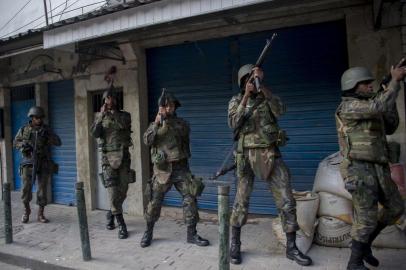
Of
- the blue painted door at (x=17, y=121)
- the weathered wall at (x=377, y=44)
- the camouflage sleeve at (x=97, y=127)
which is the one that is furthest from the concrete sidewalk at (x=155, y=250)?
the blue painted door at (x=17, y=121)

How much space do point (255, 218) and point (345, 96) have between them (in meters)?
2.83

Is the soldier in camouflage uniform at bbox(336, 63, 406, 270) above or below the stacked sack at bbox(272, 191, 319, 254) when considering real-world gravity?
above

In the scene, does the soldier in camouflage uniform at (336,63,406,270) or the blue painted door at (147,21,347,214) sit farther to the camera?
the blue painted door at (147,21,347,214)

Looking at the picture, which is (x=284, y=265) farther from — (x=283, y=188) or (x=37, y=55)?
(x=37, y=55)

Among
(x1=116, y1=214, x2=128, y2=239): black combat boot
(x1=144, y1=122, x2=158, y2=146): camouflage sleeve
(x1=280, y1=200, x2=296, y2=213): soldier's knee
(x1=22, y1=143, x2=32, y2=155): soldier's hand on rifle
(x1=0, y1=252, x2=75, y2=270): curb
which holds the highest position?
(x1=144, y1=122, x2=158, y2=146): camouflage sleeve

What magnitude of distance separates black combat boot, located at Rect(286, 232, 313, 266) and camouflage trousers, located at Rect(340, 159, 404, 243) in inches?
26.8

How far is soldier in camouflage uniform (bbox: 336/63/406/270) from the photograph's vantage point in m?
3.54

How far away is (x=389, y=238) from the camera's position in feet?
14.2

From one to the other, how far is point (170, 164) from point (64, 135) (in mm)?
4390

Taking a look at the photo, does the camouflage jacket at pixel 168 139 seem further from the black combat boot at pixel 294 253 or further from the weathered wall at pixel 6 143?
the weathered wall at pixel 6 143

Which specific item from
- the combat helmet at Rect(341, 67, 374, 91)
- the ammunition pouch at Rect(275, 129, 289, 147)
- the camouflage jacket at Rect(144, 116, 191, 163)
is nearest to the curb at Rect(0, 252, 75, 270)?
the camouflage jacket at Rect(144, 116, 191, 163)

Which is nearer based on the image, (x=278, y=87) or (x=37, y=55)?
(x=278, y=87)

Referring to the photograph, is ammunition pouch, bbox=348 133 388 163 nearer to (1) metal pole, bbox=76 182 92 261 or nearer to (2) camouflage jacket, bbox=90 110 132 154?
(1) metal pole, bbox=76 182 92 261

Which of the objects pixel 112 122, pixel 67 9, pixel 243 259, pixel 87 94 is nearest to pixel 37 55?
pixel 67 9
